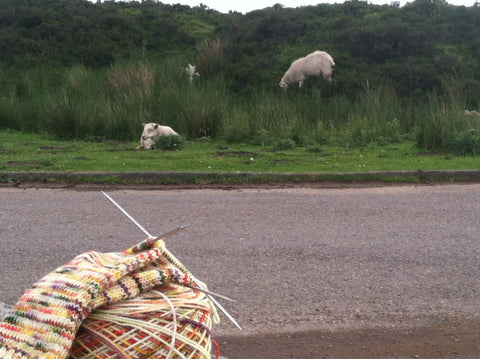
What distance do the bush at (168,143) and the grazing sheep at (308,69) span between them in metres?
11.1

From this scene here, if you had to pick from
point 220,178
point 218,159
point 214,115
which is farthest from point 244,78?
point 220,178

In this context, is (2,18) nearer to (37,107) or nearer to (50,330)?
(37,107)

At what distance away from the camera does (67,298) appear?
6.40ft

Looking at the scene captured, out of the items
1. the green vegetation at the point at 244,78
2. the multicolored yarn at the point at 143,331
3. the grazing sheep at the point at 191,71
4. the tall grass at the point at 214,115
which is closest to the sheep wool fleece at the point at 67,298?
the multicolored yarn at the point at 143,331

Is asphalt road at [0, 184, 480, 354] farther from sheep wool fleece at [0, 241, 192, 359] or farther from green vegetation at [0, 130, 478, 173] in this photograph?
sheep wool fleece at [0, 241, 192, 359]

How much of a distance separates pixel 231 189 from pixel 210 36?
90.6 ft

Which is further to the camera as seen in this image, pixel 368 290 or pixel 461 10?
pixel 461 10

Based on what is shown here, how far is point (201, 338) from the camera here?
2.13 meters

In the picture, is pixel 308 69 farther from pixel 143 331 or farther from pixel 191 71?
pixel 143 331

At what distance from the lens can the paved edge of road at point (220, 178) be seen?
938 centimetres

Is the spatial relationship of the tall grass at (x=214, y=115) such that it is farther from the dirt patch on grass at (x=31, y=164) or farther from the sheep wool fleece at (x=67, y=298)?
the sheep wool fleece at (x=67, y=298)

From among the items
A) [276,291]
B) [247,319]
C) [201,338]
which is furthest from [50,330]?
[276,291]

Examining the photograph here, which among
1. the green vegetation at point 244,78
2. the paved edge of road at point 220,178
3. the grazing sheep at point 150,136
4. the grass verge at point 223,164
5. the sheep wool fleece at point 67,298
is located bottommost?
the paved edge of road at point 220,178

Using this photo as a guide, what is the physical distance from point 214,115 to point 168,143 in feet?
8.53
